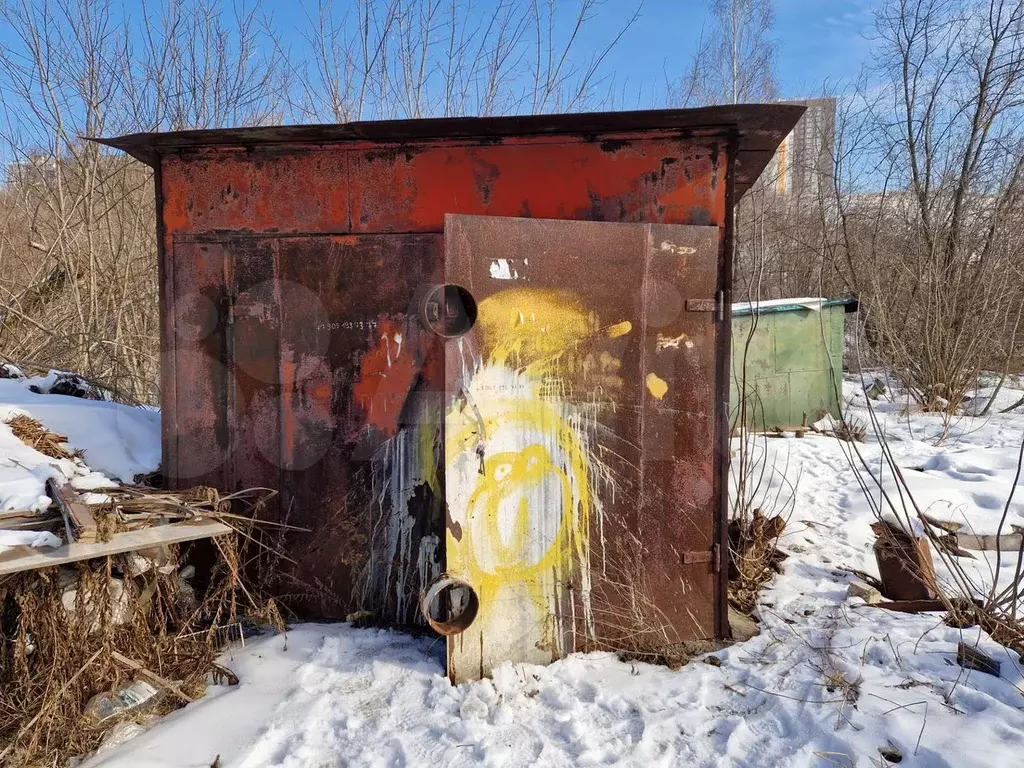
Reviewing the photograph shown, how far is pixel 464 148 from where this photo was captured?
10.3 feet

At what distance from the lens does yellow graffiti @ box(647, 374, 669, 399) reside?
2.98m

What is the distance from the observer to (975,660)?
2547 millimetres

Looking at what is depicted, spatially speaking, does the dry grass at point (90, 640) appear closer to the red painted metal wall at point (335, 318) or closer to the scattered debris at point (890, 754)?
the red painted metal wall at point (335, 318)

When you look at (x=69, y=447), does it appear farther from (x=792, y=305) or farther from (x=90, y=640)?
(x=792, y=305)

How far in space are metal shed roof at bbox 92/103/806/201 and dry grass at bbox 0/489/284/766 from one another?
194 cm

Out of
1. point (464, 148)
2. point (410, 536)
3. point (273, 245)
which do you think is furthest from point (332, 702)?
point (464, 148)

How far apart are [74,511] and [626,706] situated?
8.16 ft

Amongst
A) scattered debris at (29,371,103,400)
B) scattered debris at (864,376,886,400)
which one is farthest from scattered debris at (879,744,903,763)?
scattered debris at (864,376,886,400)

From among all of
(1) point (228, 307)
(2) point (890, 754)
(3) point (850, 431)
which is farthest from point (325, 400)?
(3) point (850, 431)

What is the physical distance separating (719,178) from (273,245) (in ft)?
8.06

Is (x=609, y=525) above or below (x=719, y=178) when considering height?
below

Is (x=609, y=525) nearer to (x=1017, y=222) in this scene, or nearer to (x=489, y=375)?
(x=489, y=375)

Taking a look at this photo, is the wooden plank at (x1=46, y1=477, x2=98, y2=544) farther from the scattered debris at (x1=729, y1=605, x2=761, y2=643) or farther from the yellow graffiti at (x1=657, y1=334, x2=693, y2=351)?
the scattered debris at (x1=729, y1=605, x2=761, y2=643)

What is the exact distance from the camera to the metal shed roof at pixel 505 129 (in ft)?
9.39
